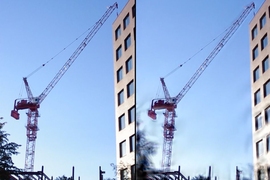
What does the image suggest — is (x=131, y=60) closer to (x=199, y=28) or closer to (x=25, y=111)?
(x=25, y=111)

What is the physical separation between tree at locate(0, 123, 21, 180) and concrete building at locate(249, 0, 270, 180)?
2411mm

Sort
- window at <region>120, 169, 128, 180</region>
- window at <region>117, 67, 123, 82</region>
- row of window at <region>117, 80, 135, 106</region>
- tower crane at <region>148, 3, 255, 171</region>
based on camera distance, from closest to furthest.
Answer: tower crane at <region>148, 3, 255, 171</region> → row of window at <region>117, 80, 135, 106</region> → window at <region>120, 169, 128, 180</region> → window at <region>117, 67, 123, 82</region>

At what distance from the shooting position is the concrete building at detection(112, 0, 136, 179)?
9.16 ft

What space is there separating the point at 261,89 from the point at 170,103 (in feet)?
1.76

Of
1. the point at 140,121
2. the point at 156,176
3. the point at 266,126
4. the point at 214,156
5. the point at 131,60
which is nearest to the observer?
the point at 266,126

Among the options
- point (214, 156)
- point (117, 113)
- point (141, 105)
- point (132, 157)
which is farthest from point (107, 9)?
point (214, 156)

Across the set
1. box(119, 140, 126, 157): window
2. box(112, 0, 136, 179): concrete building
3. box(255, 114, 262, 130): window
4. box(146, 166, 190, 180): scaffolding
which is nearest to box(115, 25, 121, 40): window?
box(112, 0, 136, 179): concrete building

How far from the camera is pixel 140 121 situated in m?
2.15

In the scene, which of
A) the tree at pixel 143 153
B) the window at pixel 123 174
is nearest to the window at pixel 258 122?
the tree at pixel 143 153

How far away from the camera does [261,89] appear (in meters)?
1.26

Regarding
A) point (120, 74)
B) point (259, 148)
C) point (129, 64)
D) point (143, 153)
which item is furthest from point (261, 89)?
point (120, 74)

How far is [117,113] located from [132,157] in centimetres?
40

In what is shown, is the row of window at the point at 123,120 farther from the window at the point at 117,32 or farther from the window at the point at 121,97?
the window at the point at 117,32

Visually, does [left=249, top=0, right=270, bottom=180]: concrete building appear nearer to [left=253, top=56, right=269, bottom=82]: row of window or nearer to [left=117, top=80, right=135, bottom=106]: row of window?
[left=253, top=56, right=269, bottom=82]: row of window
